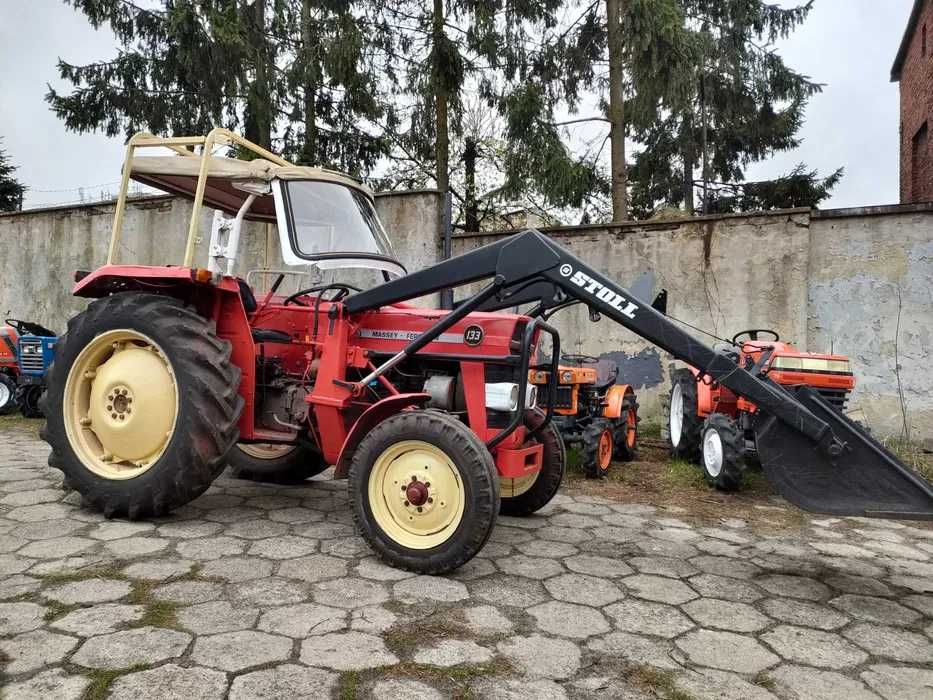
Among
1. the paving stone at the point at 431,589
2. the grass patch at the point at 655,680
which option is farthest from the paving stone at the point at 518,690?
the paving stone at the point at 431,589

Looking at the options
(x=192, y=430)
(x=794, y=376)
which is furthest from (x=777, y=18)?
(x=192, y=430)

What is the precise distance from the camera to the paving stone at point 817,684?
216 centimetres

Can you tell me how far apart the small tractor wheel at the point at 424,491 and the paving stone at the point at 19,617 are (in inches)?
49.8

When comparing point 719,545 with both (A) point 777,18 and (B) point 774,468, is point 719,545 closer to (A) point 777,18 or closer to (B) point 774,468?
(B) point 774,468

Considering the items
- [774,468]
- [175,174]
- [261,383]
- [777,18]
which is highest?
[777,18]

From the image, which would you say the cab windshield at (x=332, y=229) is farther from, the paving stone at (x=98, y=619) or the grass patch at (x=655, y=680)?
the grass patch at (x=655, y=680)

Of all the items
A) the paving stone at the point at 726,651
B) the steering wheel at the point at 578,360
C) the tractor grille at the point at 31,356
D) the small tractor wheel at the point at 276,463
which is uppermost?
the steering wheel at the point at 578,360

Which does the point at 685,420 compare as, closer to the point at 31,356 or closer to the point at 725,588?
the point at 725,588

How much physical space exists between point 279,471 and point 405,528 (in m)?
1.93

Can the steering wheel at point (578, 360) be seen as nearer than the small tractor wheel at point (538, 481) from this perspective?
No

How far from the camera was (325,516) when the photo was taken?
4.09m

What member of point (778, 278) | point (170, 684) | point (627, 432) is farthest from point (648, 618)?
point (778, 278)

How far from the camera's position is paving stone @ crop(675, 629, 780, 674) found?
2.34 meters

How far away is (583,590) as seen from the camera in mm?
3008
